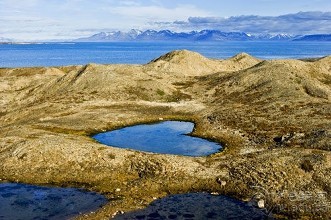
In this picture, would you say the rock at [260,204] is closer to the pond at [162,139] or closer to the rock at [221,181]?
the rock at [221,181]

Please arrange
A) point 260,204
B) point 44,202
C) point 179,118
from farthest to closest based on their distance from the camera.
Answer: point 179,118
point 44,202
point 260,204

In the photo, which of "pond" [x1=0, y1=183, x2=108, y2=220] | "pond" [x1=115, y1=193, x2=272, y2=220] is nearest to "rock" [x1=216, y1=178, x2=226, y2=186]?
"pond" [x1=115, y1=193, x2=272, y2=220]

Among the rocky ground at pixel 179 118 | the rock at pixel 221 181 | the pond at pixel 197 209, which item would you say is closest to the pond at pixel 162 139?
the rocky ground at pixel 179 118

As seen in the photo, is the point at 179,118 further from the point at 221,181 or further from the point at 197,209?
the point at 197,209

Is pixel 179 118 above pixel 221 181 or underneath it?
underneath

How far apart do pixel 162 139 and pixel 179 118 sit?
20.5 m

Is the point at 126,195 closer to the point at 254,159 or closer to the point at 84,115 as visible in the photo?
the point at 254,159

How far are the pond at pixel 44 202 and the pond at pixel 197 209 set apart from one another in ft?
20.3

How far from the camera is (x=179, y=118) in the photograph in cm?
10250

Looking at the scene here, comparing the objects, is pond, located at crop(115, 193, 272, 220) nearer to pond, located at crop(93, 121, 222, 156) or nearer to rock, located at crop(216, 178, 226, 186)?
rock, located at crop(216, 178, 226, 186)

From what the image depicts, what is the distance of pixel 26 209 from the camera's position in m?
50.1

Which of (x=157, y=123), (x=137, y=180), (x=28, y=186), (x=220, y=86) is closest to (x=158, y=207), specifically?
(x=137, y=180)

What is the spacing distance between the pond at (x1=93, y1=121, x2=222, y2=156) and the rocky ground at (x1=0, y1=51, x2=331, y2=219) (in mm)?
2996

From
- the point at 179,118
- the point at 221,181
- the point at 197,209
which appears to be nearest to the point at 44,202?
the point at 197,209
